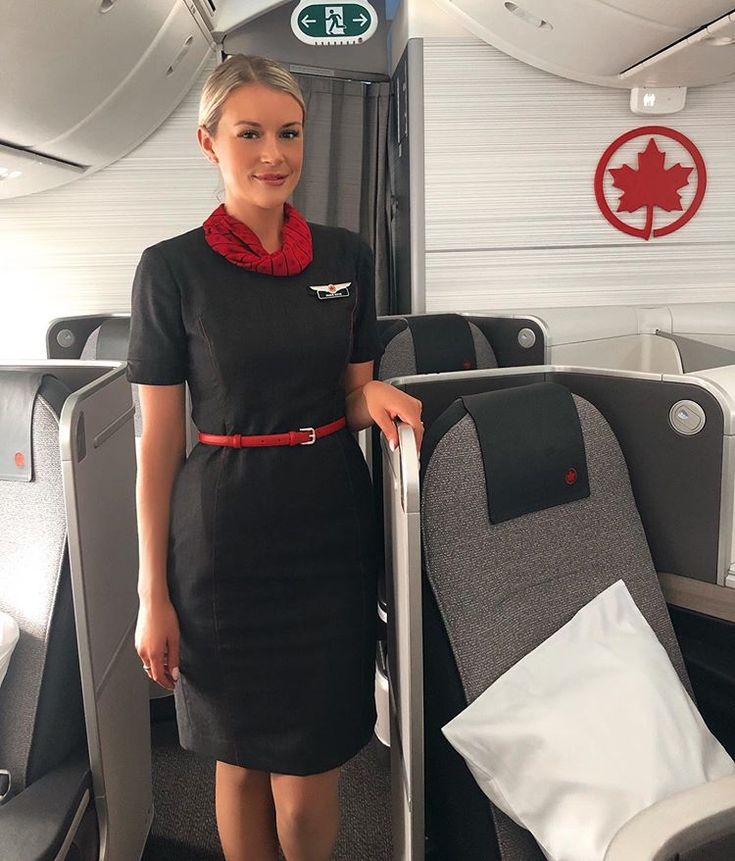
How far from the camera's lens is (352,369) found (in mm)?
1485

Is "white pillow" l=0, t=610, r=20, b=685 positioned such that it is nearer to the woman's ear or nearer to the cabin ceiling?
the woman's ear

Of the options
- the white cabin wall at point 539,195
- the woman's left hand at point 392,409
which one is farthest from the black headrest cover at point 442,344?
the woman's left hand at point 392,409

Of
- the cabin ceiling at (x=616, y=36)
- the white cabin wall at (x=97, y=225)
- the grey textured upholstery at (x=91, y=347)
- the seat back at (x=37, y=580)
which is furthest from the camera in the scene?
the white cabin wall at (x=97, y=225)

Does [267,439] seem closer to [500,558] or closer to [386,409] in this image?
[386,409]

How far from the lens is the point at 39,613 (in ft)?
4.83

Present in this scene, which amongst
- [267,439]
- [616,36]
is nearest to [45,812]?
[267,439]

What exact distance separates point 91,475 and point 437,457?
2.31 feet

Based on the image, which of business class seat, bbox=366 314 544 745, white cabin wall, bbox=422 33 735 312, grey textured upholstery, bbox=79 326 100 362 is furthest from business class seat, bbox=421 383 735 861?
grey textured upholstery, bbox=79 326 100 362

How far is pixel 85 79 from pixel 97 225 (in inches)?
50.7

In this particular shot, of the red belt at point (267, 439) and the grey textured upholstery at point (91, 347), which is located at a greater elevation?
the grey textured upholstery at point (91, 347)

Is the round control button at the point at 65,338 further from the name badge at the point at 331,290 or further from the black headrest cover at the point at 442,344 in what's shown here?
the name badge at the point at 331,290

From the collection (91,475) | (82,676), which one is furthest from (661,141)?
(82,676)

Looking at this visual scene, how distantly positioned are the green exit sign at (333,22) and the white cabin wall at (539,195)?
521 mm

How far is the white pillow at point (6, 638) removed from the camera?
141cm
